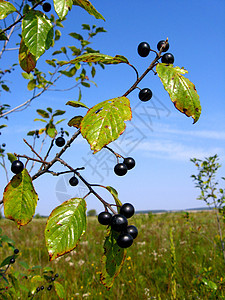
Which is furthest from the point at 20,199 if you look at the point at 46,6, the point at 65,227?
the point at 46,6

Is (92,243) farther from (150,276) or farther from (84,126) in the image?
(84,126)

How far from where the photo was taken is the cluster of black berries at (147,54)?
0.89 metres

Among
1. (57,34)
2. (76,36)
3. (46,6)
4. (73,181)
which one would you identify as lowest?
(73,181)

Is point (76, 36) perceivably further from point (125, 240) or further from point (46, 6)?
point (125, 240)

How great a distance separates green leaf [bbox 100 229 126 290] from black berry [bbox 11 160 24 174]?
43 cm

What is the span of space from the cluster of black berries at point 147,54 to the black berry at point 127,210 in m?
0.39

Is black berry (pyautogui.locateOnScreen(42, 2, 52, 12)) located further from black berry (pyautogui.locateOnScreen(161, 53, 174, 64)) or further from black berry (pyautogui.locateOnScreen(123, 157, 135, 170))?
black berry (pyautogui.locateOnScreen(123, 157, 135, 170))

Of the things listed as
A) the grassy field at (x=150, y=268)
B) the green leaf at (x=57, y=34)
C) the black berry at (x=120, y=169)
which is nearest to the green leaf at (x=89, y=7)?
the black berry at (x=120, y=169)

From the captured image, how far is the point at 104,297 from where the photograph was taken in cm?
330

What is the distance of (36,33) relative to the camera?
1.04m

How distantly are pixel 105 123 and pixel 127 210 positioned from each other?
0.33 metres

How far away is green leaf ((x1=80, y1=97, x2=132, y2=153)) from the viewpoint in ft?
2.27

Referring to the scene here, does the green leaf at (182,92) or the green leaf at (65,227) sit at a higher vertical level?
the green leaf at (182,92)

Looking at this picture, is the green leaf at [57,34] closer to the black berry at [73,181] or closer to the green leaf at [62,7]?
the green leaf at [62,7]
